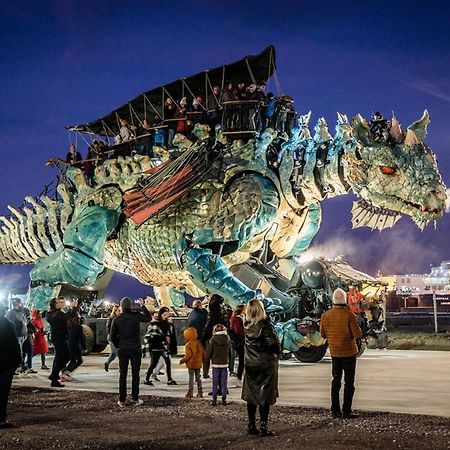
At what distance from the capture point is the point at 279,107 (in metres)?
16.1

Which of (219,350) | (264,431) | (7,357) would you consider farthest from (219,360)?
(7,357)

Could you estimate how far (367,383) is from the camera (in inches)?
446

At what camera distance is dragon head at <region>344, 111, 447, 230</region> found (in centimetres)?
1331

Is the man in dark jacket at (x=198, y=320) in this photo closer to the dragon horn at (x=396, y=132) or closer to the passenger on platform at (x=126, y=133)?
the dragon horn at (x=396, y=132)

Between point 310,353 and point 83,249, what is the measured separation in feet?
18.9

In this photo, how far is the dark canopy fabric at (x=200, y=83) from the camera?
55.9ft

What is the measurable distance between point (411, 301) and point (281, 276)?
46.1 metres

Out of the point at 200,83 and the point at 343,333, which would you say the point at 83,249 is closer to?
the point at 200,83

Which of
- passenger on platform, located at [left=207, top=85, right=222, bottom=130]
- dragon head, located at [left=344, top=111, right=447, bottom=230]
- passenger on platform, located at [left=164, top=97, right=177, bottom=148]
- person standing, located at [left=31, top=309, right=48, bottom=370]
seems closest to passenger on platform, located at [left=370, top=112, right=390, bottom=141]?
dragon head, located at [left=344, top=111, right=447, bottom=230]

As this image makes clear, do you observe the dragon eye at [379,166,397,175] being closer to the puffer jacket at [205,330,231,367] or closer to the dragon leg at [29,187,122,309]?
the puffer jacket at [205,330,231,367]

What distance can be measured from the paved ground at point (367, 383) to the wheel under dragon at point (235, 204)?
133 cm

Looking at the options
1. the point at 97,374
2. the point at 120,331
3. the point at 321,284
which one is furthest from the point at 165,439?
the point at 321,284

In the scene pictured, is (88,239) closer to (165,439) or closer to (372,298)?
(372,298)

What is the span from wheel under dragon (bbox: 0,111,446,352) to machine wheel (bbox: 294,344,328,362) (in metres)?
0.75
